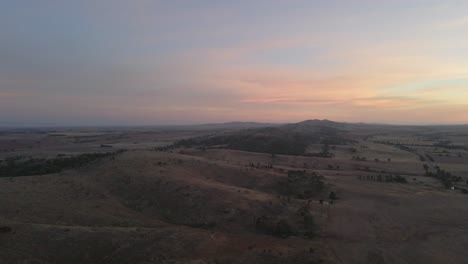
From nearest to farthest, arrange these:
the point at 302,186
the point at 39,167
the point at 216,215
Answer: the point at 216,215
the point at 302,186
the point at 39,167

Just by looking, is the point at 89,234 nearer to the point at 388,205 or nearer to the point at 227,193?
the point at 227,193

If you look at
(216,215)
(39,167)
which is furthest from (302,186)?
(39,167)

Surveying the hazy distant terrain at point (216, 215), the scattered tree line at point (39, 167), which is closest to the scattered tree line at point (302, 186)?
the hazy distant terrain at point (216, 215)

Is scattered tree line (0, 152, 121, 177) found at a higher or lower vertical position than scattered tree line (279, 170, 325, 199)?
higher

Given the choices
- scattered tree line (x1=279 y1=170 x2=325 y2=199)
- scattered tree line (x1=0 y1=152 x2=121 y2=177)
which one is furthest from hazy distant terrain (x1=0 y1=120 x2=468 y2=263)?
scattered tree line (x1=0 y1=152 x2=121 y2=177)

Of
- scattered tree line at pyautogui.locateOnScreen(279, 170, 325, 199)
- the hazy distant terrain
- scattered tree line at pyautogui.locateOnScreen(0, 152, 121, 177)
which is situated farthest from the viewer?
scattered tree line at pyautogui.locateOnScreen(0, 152, 121, 177)

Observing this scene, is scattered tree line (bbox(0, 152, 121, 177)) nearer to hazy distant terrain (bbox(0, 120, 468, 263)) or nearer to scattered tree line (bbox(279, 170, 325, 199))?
hazy distant terrain (bbox(0, 120, 468, 263))

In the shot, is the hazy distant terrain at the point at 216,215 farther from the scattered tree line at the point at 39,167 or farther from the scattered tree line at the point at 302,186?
the scattered tree line at the point at 39,167

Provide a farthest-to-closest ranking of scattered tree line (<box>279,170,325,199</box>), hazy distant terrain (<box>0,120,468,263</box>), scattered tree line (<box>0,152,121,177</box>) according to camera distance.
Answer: scattered tree line (<box>0,152,121,177</box>) < scattered tree line (<box>279,170,325,199</box>) < hazy distant terrain (<box>0,120,468,263</box>)

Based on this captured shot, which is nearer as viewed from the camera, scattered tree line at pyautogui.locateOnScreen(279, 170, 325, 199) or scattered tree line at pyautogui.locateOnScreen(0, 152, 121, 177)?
scattered tree line at pyautogui.locateOnScreen(279, 170, 325, 199)

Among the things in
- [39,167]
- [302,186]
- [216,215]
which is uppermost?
[39,167]

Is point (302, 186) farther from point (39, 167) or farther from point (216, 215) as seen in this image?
point (39, 167)

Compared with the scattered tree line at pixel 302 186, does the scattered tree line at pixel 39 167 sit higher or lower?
higher
